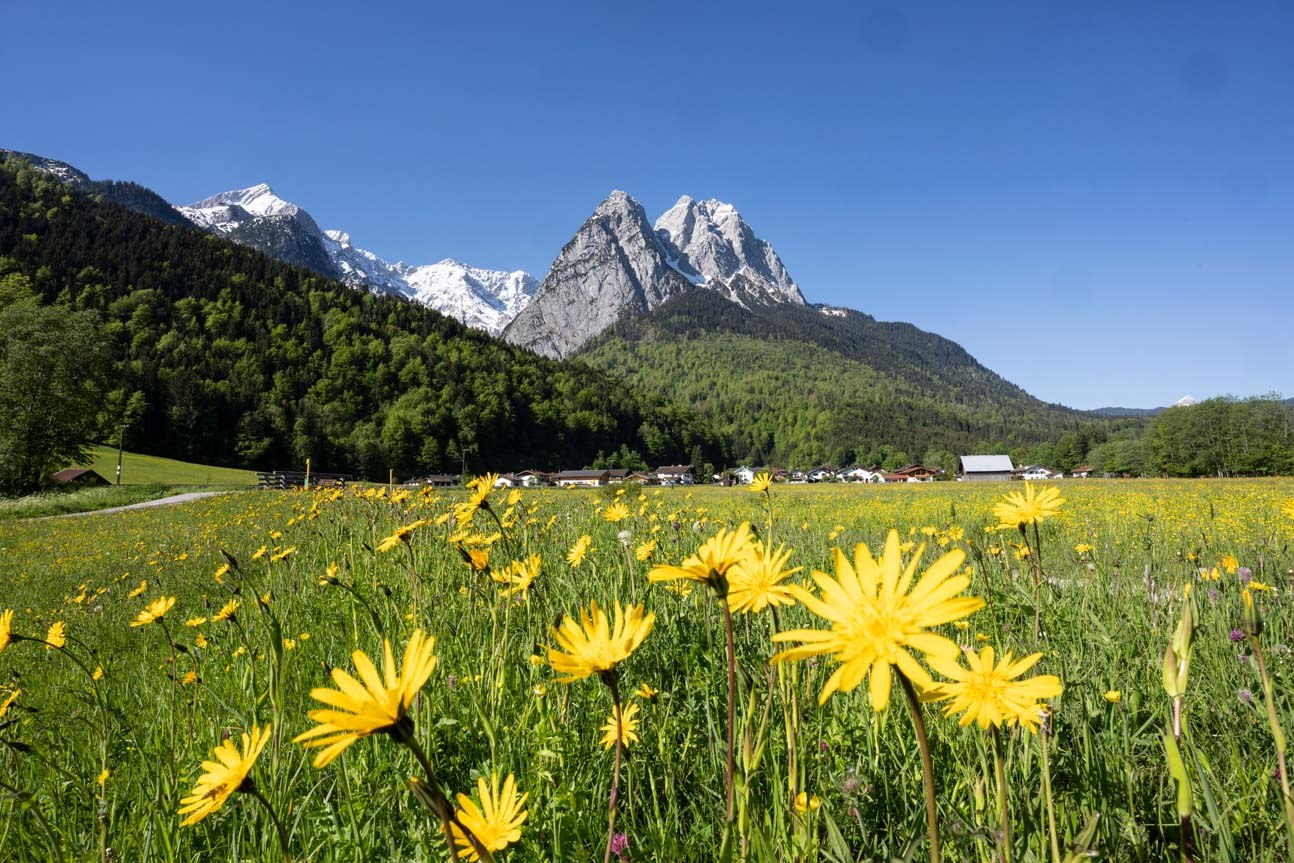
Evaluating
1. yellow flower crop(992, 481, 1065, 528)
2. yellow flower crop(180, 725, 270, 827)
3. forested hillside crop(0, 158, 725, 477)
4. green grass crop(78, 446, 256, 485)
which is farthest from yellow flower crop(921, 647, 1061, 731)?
forested hillside crop(0, 158, 725, 477)

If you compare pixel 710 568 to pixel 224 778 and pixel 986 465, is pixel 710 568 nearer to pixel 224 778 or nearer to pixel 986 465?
pixel 224 778

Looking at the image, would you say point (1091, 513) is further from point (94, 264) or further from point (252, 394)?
point (94, 264)

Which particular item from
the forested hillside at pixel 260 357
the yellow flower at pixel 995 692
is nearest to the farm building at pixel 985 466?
the forested hillside at pixel 260 357

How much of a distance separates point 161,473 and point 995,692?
1986 inches

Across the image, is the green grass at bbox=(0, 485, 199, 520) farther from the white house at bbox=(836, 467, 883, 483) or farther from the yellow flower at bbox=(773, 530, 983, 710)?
the white house at bbox=(836, 467, 883, 483)

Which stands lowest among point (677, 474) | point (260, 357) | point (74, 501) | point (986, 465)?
point (677, 474)

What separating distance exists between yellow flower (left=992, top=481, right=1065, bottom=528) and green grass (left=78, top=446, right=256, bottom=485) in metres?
41.6

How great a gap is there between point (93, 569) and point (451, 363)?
94807 mm

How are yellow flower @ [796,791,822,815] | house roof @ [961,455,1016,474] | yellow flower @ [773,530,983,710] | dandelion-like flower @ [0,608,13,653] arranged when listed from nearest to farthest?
yellow flower @ [773,530,983,710]
yellow flower @ [796,791,822,815]
dandelion-like flower @ [0,608,13,653]
house roof @ [961,455,1016,474]

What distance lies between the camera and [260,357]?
7906cm

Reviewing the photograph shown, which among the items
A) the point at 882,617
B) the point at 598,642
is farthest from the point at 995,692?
the point at 598,642

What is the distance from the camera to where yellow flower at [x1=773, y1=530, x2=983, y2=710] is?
614 mm

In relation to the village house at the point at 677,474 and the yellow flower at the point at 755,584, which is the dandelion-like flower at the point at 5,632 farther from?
the village house at the point at 677,474

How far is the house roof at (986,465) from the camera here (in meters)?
108
